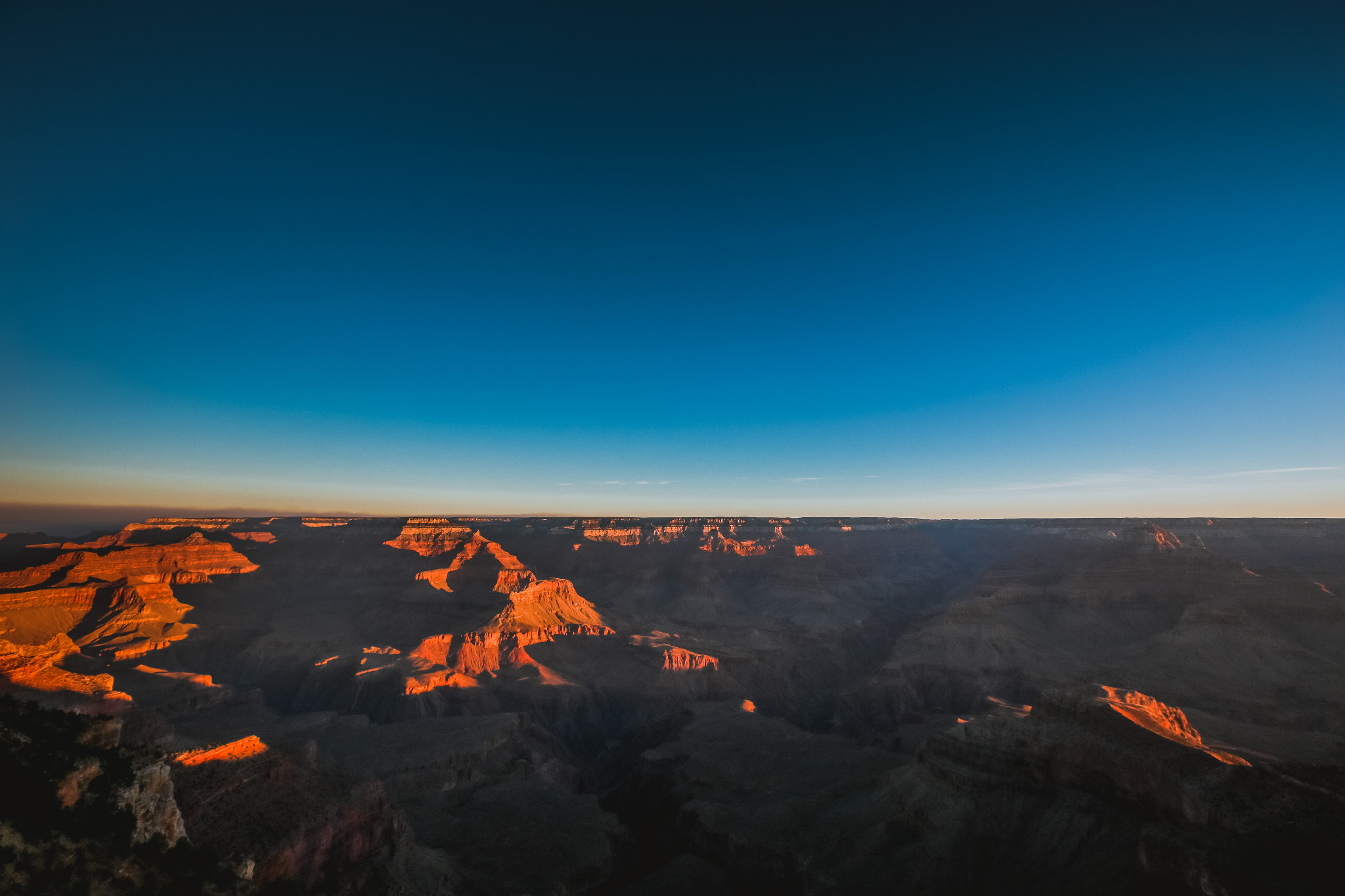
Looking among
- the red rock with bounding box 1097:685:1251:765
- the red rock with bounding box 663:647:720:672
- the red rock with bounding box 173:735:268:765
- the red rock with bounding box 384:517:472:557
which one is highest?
the red rock with bounding box 384:517:472:557

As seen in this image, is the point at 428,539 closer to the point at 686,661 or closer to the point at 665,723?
the point at 686,661

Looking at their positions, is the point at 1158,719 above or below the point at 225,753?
below

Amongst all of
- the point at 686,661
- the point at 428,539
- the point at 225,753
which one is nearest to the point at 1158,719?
the point at 225,753

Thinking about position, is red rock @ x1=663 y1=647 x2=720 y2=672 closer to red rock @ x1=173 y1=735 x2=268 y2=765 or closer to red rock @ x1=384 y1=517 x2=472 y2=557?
red rock @ x1=173 y1=735 x2=268 y2=765

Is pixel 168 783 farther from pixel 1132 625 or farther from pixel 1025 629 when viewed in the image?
pixel 1132 625

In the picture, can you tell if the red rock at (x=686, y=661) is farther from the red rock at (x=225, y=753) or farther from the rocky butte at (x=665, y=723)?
the red rock at (x=225, y=753)

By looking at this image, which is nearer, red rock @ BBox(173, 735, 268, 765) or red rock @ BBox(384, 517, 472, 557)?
red rock @ BBox(173, 735, 268, 765)

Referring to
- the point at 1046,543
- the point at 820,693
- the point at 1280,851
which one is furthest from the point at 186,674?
the point at 1046,543

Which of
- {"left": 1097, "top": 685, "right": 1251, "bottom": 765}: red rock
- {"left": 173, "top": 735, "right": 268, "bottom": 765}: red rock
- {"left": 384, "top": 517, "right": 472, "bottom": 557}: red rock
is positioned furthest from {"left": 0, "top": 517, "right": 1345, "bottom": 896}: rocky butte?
{"left": 384, "top": 517, "right": 472, "bottom": 557}: red rock

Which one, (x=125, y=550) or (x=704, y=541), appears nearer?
(x=125, y=550)
